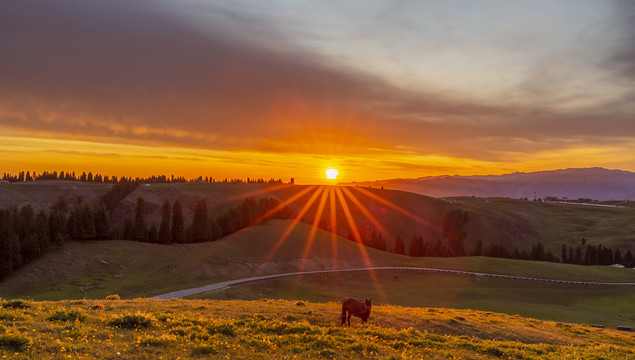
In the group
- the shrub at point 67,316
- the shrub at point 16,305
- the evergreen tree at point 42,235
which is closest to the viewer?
the shrub at point 67,316

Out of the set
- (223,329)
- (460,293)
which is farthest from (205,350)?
(460,293)

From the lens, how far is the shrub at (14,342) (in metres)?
15.1

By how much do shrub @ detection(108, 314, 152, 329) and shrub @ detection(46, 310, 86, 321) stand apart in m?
1.93

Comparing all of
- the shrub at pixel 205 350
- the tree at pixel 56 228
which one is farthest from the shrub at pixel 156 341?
the tree at pixel 56 228

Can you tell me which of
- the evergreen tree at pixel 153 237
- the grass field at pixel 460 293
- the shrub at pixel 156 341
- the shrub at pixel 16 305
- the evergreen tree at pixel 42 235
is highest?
the shrub at pixel 156 341

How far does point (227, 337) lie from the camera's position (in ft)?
66.8

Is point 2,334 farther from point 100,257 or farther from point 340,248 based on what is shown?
point 340,248

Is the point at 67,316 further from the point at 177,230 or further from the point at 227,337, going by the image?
the point at 177,230

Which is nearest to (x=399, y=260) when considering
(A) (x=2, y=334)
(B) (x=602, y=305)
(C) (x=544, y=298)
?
(C) (x=544, y=298)

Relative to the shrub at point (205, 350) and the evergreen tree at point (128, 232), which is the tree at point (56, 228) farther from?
the shrub at point (205, 350)

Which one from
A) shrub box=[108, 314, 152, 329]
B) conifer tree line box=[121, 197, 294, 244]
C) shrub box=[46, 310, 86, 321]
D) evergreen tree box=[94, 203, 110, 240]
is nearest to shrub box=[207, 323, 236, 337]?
shrub box=[108, 314, 152, 329]

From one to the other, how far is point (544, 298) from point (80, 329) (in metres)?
110

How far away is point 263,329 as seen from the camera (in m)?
23.0

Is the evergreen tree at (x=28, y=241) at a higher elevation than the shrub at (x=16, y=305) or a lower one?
lower
